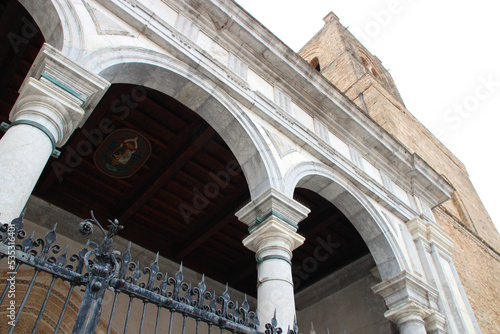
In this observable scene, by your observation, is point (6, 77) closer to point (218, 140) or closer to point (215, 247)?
point (218, 140)

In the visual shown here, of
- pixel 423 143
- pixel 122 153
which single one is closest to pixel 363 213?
pixel 122 153

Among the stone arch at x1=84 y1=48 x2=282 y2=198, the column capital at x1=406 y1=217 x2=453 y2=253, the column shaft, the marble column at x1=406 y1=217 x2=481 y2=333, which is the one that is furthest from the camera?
the column capital at x1=406 y1=217 x2=453 y2=253

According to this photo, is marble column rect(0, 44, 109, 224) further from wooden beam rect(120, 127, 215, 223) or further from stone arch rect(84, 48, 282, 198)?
wooden beam rect(120, 127, 215, 223)

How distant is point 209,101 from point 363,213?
9.72 feet

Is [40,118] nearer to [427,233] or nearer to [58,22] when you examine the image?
[58,22]

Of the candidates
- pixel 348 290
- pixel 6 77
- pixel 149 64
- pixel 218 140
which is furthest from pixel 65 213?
pixel 348 290

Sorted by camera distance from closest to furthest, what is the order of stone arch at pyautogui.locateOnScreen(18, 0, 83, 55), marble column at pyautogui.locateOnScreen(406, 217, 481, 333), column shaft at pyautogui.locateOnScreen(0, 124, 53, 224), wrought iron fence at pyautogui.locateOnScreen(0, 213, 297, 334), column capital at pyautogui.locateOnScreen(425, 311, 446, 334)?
wrought iron fence at pyautogui.locateOnScreen(0, 213, 297, 334), column shaft at pyautogui.locateOnScreen(0, 124, 53, 224), stone arch at pyautogui.locateOnScreen(18, 0, 83, 55), column capital at pyautogui.locateOnScreen(425, 311, 446, 334), marble column at pyautogui.locateOnScreen(406, 217, 481, 333)

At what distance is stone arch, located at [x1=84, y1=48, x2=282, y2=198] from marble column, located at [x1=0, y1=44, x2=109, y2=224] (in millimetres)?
784

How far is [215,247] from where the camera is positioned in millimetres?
8688

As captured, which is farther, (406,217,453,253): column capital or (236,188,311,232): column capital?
(406,217,453,253): column capital

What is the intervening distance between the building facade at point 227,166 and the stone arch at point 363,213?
23 mm

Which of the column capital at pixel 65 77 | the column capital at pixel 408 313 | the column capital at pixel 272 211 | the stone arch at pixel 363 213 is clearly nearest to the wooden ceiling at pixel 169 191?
the stone arch at pixel 363 213

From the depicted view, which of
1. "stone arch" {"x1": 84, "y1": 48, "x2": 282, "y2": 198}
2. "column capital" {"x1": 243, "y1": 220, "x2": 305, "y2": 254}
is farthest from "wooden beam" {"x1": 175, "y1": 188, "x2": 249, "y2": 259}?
"column capital" {"x1": 243, "y1": 220, "x2": 305, "y2": 254}

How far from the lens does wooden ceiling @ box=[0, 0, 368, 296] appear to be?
6.13 metres
